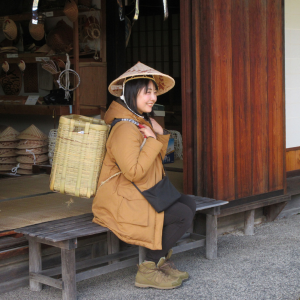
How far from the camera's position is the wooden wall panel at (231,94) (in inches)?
157

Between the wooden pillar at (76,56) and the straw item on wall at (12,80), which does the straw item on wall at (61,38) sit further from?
the straw item on wall at (12,80)

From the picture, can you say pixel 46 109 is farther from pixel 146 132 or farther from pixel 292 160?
pixel 146 132

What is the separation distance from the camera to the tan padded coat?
2834 mm

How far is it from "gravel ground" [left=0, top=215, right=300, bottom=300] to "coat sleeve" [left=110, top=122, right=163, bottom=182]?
2.66 ft

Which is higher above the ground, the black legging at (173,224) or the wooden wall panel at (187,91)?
the wooden wall panel at (187,91)

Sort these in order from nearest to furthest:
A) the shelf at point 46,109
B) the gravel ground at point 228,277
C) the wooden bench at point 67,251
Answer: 1. the wooden bench at point 67,251
2. the gravel ground at point 228,277
3. the shelf at point 46,109

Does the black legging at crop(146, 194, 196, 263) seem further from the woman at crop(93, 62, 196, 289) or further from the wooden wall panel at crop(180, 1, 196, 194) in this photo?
the wooden wall panel at crop(180, 1, 196, 194)

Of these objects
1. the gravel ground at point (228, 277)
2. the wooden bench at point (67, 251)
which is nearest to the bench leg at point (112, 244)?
the wooden bench at point (67, 251)

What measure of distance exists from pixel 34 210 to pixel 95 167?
1051 mm

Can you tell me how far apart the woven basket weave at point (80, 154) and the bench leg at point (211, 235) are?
1.15 meters

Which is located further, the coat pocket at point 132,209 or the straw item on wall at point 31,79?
the straw item on wall at point 31,79

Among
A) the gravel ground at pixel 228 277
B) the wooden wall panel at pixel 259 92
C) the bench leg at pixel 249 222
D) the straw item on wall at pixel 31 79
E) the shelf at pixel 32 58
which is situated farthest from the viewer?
the straw item on wall at pixel 31 79

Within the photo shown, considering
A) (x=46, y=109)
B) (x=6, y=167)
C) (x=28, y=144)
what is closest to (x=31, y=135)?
(x=28, y=144)

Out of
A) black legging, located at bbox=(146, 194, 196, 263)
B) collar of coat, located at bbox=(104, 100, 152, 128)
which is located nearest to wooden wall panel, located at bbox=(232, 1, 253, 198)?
black legging, located at bbox=(146, 194, 196, 263)
